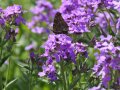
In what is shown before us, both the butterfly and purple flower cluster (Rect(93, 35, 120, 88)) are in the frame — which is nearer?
purple flower cluster (Rect(93, 35, 120, 88))

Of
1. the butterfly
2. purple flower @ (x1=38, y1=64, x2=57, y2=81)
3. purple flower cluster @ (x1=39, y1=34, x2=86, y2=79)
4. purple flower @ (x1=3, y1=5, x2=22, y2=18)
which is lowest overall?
→ purple flower @ (x1=38, y1=64, x2=57, y2=81)

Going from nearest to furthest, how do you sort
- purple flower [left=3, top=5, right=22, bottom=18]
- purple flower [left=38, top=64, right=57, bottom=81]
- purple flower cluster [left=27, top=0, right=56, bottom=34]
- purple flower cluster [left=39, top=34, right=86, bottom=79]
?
purple flower cluster [left=39, top=34, right=86, bottom=79]
purple flower [left=38, top=64, right=57, bottom=81]
purple flower [left=3, top=5, right=22, bottom=18]
purple flower cluster [left=27, top=0, right=56, bottom=34]

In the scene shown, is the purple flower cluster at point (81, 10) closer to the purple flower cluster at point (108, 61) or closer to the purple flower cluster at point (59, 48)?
the purple flower cluster at point (59, 48)

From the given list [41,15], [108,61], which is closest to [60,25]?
[108,61]

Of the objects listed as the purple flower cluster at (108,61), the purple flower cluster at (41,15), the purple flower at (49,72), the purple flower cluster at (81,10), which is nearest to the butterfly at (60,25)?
the purple flower cluster at (81,10)

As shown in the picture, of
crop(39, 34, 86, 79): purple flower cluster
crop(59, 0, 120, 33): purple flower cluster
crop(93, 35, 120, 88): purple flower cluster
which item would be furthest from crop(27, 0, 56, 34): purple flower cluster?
crop(93, 35, 120, 88): purple flower cluster

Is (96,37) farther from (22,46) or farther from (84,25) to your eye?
(22,46)

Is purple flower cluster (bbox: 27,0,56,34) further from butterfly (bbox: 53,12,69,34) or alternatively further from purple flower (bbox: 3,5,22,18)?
butterfly (bbox: 53,12,69,34)

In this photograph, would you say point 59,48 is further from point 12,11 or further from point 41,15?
point 41,15
